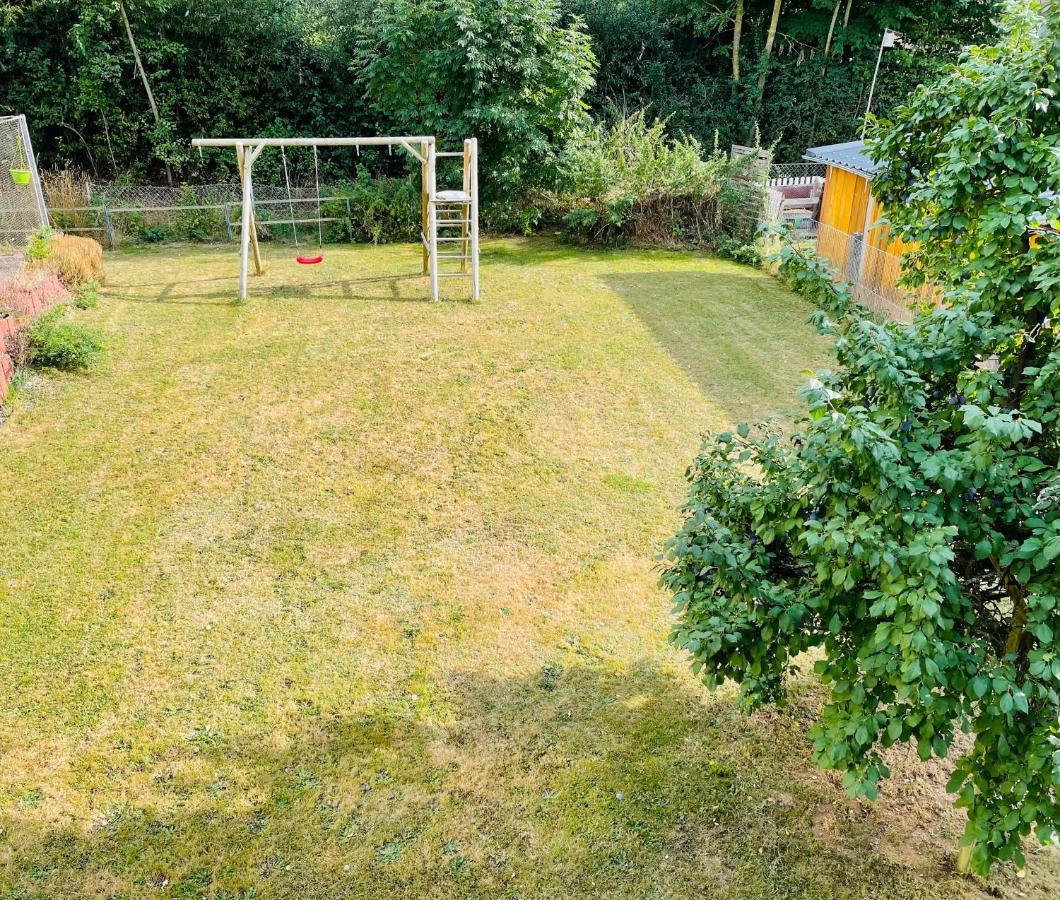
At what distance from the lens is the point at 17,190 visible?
Answer: 37.9ft

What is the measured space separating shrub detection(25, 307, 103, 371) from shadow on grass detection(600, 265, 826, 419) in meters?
6.51

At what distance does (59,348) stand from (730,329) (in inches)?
308

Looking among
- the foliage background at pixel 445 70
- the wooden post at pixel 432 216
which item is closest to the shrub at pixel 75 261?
the wooden post at pixel 432 216

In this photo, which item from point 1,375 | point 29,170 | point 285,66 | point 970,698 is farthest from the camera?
point 285,66

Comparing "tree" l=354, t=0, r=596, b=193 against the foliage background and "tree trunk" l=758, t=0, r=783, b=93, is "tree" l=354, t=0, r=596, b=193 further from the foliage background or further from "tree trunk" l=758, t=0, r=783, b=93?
"tree trunk" l=758, t=0, r=783, b=93

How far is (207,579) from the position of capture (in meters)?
5.77

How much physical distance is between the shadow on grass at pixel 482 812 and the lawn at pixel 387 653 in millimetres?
15

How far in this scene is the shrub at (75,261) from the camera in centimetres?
1088

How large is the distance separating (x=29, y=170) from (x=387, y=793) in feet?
36.3

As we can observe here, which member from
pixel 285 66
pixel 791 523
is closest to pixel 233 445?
pixel 791 523

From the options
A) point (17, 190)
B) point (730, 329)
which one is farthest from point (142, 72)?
point (730, 329)

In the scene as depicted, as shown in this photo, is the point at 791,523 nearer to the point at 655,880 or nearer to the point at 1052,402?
the point at 1052,402

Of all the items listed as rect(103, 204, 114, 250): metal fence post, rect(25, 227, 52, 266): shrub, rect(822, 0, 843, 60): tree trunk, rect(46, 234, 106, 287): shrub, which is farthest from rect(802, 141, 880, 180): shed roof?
rect(103, 204, 114, 250): metal fence post

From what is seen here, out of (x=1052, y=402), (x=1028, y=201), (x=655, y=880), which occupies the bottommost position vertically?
(x=655, y=880)
